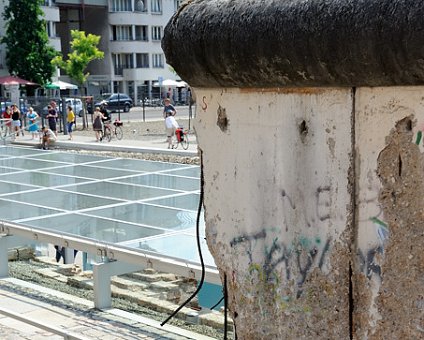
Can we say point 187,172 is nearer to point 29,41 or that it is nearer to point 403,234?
point 403,234

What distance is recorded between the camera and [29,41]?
55812 millimetres

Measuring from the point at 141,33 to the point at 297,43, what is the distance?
225ft

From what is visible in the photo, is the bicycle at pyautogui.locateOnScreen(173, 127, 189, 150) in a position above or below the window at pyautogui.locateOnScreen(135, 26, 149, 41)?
below

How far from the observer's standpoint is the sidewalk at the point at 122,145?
25266mm

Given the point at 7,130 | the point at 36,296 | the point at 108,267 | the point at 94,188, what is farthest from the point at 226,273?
the point at 7,130

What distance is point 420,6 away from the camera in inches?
135

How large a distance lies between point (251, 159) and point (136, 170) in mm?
Result: 13014

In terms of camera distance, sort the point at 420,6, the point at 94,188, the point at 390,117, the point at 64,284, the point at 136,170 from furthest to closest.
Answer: the point at 136,170 < the point at 94,188 < the point at 64,284 < the point at 390,117 < the point at 420,6

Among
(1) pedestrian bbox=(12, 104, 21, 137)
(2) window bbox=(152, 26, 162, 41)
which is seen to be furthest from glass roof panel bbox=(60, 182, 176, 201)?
(2) window bbox=(152, 26, 162, 41)

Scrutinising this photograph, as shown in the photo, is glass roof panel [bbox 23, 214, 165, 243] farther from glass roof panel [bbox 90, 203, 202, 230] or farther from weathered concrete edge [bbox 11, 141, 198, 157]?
weathered concrete edge [bbox 11, 141, 198, 157]

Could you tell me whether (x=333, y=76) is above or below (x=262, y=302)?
above

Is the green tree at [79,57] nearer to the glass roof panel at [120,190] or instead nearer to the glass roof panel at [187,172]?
the glass roof panel at [187,172]

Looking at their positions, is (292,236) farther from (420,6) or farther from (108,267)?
(108,267)

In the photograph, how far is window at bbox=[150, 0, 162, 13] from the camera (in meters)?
71.2
